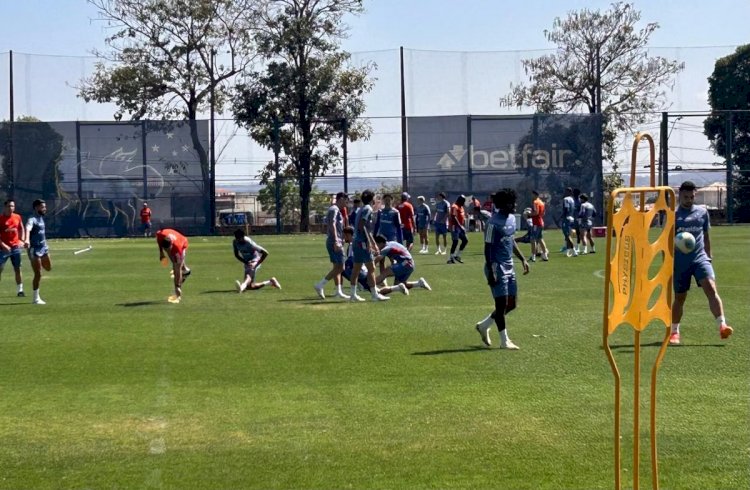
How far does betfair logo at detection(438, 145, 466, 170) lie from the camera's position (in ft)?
178

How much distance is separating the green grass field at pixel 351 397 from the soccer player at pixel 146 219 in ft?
108

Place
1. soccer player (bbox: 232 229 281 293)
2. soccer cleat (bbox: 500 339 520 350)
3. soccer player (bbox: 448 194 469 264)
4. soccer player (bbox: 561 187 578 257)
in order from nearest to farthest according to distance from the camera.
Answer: soccer cleat (bbox: 500 339 520 350) → soccer player (bbox: 232 229 281 293) → soccer player (bbox: 448 194 469 264) → soccer player (bbox: 561 187 578 257)

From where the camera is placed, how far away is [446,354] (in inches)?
512

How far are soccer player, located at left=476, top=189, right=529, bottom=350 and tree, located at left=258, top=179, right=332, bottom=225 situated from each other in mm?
41463

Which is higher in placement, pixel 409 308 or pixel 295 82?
pixel 295 82

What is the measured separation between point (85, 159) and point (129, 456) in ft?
156

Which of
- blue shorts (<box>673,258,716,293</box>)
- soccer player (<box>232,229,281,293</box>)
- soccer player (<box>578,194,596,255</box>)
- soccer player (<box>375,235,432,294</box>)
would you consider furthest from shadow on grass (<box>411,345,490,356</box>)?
soccer player (<box>578,194,596,255</box>)

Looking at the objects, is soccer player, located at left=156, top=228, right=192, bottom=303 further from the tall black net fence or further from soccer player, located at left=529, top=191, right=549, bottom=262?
the tall black net fence

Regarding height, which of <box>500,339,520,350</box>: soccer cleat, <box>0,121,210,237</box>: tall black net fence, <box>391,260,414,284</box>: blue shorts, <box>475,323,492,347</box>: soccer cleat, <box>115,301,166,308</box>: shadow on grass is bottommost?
<box>115,301,166,308</box>: shadow on grass

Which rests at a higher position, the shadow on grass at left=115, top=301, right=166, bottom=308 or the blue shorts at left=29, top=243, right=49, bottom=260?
the blue shorts at left=29, top=243, right=49, bottom=260

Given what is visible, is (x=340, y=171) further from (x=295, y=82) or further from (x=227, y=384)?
(x=227, y=384)

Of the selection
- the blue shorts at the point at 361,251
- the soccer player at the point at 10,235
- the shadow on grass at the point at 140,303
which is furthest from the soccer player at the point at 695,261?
the soccer player at the point at 10,235

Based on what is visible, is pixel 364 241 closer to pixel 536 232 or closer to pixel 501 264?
pixel 501 264

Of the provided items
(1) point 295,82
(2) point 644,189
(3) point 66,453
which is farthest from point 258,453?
(1) point 295,82
